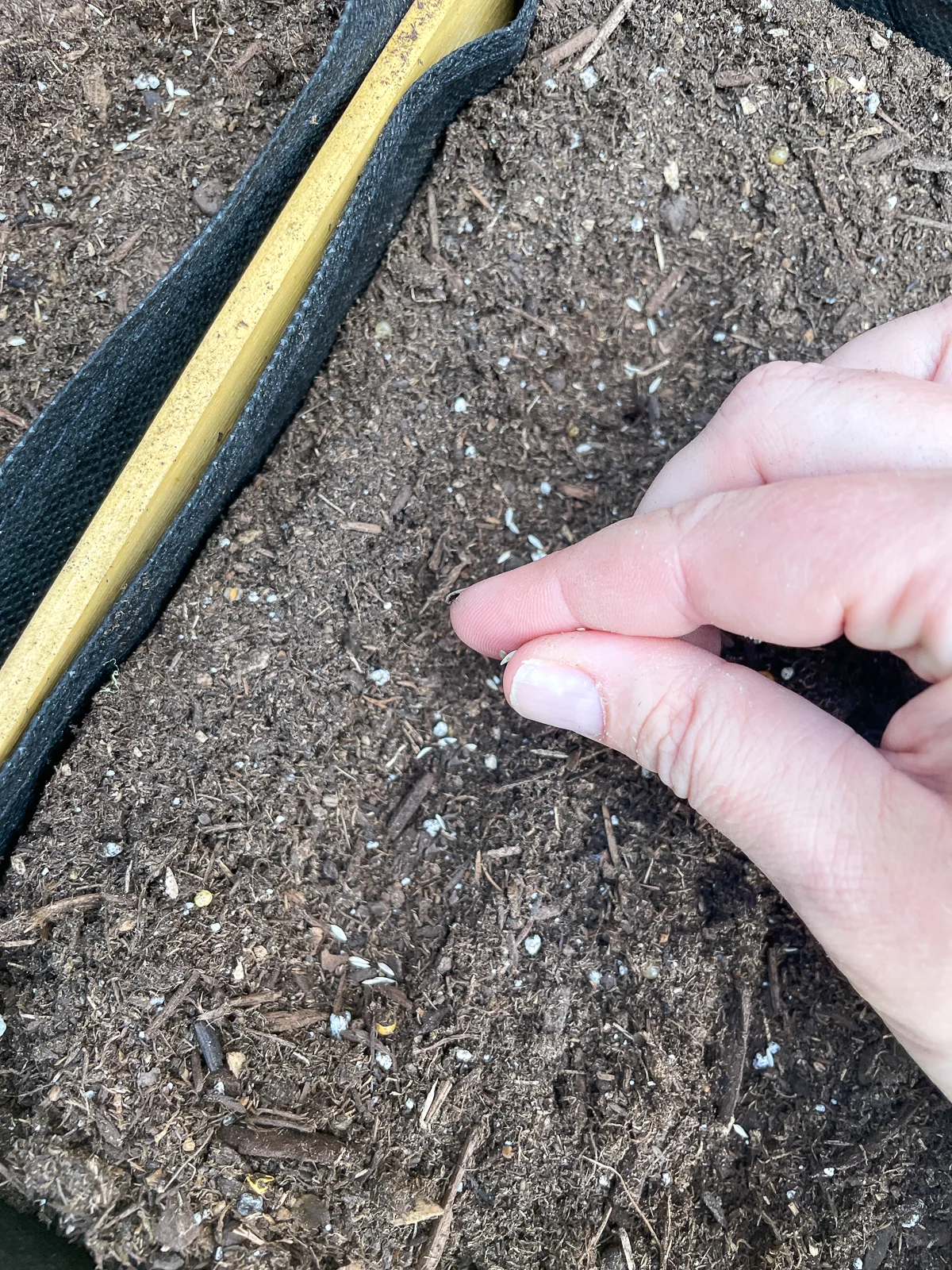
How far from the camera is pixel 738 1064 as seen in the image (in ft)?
4.11

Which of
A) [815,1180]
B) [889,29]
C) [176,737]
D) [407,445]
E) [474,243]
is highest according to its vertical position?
[889,29]

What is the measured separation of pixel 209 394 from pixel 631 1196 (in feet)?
4.28

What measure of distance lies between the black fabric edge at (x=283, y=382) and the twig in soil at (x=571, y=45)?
52mm

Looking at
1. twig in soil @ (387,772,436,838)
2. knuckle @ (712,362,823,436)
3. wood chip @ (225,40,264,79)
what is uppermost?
wood chip @ (225,40,264,79)

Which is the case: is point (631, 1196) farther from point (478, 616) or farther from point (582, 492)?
point (582, 492)

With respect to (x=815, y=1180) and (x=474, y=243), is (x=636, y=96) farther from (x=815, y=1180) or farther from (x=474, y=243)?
(x=815, y=1180)

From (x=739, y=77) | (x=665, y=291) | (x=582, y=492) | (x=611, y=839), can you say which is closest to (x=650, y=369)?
(x=665, y=291)

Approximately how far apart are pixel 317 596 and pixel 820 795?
794 millimetres

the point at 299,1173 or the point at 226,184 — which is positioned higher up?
the point at 226,184

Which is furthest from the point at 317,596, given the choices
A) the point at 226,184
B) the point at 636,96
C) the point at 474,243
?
the point at 636,96

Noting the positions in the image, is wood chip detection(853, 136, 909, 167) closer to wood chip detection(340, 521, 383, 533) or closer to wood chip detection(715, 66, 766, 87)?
wood chip detection(715, 66, 766, 87)

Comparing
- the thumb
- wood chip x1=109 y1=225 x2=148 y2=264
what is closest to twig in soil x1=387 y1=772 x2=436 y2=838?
the thumb

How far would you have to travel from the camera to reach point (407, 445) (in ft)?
4.71

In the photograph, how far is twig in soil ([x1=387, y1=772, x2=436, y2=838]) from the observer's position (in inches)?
52.6
